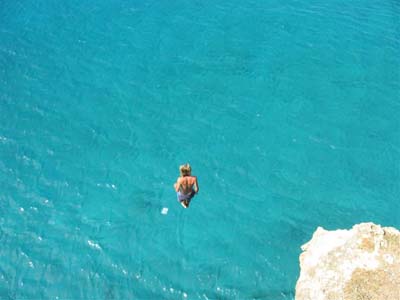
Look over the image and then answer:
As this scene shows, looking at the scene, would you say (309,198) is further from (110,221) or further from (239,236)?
(110,221)

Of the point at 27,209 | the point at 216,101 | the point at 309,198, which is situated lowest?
the point at 27,209

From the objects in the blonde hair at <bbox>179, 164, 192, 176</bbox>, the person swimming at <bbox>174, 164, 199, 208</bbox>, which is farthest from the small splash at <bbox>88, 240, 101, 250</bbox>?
the blonde hair at <bbox>179, 164, 192, 176</bbox>

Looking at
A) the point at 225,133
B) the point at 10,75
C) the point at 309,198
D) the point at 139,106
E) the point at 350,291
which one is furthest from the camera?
the point at 10,75

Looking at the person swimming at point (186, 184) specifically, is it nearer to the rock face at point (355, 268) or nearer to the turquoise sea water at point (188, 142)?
the turquoise sea water at point (188, 142)

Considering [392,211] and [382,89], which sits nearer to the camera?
[392,211]

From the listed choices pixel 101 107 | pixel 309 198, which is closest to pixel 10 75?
pixel 101 107

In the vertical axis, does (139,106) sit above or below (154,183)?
above

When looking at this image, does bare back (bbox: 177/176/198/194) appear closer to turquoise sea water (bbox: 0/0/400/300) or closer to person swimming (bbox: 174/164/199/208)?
person swimming (bbox: 174/164/199/208)
